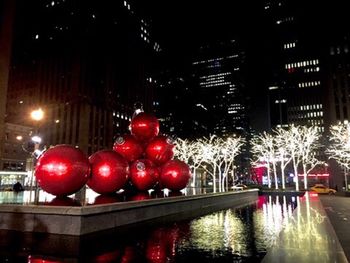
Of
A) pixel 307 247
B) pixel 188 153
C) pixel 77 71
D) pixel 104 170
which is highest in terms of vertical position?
pixel 77 71

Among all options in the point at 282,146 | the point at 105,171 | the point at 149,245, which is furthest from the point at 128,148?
the point at 282,146

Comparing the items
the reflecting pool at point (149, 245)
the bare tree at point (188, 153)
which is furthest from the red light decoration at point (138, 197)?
the bare tree at point (188, 153)

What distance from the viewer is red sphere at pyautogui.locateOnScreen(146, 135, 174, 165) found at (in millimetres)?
15109

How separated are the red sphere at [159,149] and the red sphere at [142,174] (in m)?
0.98

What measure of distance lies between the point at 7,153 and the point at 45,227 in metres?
77.8

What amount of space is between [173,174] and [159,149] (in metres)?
1.36

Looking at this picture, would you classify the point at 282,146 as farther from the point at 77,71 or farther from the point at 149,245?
the point at 77,71

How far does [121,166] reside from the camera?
39.5 feet

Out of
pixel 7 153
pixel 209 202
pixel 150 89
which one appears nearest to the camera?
pixel 209 202

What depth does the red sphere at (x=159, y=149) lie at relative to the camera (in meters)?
15.1

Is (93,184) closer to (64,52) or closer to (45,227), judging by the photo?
(45,227)

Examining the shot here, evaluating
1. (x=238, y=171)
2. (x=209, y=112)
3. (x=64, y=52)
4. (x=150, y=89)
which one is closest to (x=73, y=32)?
(x=64, y=52)

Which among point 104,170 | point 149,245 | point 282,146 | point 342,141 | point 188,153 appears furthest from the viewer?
point 188,153

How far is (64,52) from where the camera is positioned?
96312 mm
